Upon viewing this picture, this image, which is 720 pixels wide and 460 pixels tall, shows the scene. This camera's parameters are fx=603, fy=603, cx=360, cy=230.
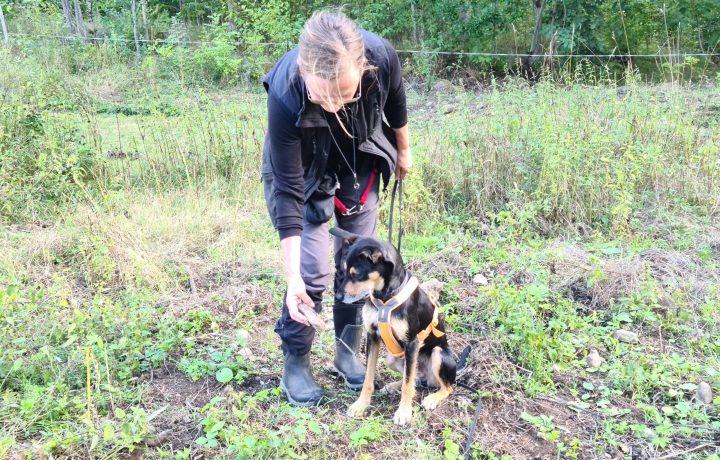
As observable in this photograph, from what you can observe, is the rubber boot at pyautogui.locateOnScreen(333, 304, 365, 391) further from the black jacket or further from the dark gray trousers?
the black jacket

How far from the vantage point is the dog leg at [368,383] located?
3.20 metres

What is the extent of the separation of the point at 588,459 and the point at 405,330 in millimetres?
1058

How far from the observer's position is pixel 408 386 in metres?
3.12

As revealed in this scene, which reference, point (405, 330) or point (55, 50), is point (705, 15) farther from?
point (55, 50)

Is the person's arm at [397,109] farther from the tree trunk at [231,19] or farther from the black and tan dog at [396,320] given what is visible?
the tree trunk at [231,19]

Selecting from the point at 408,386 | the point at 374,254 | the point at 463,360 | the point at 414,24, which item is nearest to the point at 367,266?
the point at 374,254

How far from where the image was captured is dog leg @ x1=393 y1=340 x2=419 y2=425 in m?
3.10

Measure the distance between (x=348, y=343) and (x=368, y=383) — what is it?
364 millimetres

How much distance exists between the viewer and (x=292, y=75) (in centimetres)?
264

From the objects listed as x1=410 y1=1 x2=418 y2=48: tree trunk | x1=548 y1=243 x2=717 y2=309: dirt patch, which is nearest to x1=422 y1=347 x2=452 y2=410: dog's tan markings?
x1=548 y1=243 x2=717 y2=309: dirt patch

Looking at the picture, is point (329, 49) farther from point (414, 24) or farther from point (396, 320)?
point (414, 24)

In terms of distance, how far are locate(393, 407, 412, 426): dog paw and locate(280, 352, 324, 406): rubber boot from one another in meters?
0.44

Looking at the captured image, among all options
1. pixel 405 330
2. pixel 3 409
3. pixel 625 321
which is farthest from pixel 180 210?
pixel 625 321

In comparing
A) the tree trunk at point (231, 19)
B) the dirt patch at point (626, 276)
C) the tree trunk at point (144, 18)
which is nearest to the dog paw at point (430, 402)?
the dirt patch at point (626, 276)
